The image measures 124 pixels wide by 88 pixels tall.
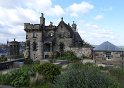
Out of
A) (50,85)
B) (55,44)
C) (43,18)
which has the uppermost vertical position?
(43,18)

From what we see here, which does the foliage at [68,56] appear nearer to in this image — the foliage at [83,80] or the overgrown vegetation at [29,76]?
the overgrown vegetation at [29,76]

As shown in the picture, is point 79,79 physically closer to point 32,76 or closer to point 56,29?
point 32,76

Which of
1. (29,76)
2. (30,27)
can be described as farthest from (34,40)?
(29,76)

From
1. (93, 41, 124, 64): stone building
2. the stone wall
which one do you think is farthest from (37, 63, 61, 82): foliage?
the stone wall

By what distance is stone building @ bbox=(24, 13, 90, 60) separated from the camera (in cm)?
5297

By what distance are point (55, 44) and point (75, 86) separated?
3899cm

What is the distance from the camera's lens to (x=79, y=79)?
1490cm

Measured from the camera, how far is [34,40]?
2149 inches

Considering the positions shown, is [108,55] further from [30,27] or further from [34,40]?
[30,27]

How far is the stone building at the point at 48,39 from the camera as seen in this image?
53.0m

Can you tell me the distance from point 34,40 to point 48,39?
A: 2943 mm

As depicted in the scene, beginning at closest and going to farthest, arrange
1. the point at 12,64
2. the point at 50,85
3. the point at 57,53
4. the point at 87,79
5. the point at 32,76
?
the point at 87,79 → the point at 50,85 → the point at 32,76 → the point at 12,64 → the point at 57,53

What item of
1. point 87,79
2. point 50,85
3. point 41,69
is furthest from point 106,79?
point 41,69

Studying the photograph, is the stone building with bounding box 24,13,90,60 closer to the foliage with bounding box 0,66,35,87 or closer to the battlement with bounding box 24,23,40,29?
the battlement with bounding box 24,23,40,29
